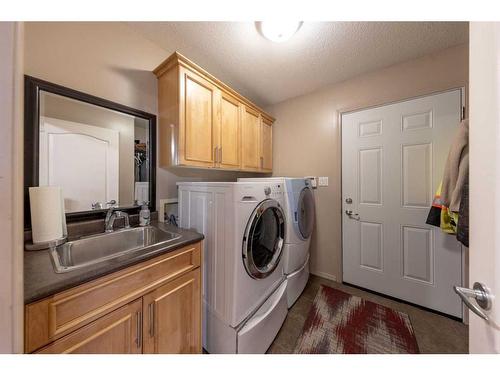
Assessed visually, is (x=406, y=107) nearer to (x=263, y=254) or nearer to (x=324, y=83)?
(x=324, y=83)

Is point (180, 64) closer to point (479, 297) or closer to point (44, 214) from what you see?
point (44, 214)

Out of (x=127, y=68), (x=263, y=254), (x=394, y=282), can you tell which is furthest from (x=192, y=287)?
(x=394, y=282)

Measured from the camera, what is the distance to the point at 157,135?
154 centimetres

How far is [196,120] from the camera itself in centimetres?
148

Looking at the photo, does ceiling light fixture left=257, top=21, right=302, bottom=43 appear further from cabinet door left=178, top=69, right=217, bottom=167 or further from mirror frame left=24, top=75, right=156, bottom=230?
mirror frame left=24, top=75, right=156, bottom=230

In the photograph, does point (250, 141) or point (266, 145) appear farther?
point (266, 145)

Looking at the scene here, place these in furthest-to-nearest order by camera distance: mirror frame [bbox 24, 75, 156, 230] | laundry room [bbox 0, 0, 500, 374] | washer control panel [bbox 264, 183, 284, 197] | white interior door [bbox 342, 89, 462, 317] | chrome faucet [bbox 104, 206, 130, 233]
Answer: white interior door [bbox 342, 89, 462, 317] < washer control panel [bbox 264, 183, 284, 197] < chrome faucet [bbox 104, 206, 130, 233] < mirror frame [bbox 24, 75, 156, 230] < laundry room [bbox 0, 0, 500, 374]

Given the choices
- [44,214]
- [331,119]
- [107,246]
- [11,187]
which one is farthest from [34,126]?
[331,119]

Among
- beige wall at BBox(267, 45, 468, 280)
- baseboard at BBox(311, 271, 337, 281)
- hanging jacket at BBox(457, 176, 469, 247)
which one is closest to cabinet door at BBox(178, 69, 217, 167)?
beige wall at BBox(267, 45, 468, 280)

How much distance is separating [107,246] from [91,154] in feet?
2.05

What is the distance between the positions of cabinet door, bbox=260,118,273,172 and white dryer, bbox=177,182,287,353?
100cm

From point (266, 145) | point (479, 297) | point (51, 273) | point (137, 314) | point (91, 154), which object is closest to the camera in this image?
point (479, 297)

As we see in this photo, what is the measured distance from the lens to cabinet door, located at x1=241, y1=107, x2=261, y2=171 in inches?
79.7
